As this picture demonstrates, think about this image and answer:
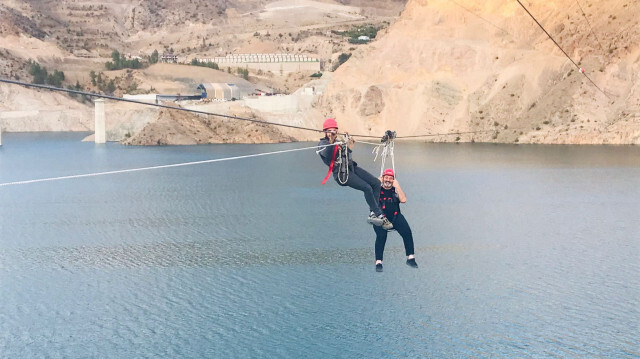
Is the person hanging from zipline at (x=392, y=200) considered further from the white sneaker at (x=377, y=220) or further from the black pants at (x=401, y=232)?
the white sneaker at (x=377, y=220)

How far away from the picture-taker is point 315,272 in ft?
93.4

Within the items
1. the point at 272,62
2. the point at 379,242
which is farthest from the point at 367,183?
the point at 272,62

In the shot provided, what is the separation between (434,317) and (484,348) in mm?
2578

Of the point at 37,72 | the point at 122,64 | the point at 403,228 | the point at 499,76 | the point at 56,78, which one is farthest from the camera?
the point at 122,64

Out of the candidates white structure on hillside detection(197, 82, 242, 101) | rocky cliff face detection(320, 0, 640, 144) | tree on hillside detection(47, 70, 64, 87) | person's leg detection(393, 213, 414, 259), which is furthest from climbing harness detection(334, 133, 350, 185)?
tree on hillside detection(47, 70, 64, 87)

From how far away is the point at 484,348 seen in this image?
829 inches

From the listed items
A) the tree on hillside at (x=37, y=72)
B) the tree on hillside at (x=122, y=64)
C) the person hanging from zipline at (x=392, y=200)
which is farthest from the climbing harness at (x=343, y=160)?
the tree on hillside at (x=122, y=64)

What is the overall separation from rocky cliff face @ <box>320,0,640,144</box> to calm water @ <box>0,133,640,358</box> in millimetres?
20412

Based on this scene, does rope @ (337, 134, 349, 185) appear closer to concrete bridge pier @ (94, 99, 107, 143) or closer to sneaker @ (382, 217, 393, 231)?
sneaker @ (382, 217, 393, 231)

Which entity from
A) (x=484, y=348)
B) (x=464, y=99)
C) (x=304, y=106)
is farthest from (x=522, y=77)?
(x=484, y=348)

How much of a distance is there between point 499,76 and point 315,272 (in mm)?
55365

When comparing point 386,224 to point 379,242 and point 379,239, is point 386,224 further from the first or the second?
point 379,242

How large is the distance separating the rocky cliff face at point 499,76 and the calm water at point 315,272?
67.0 feet

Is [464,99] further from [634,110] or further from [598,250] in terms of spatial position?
[598,250]
